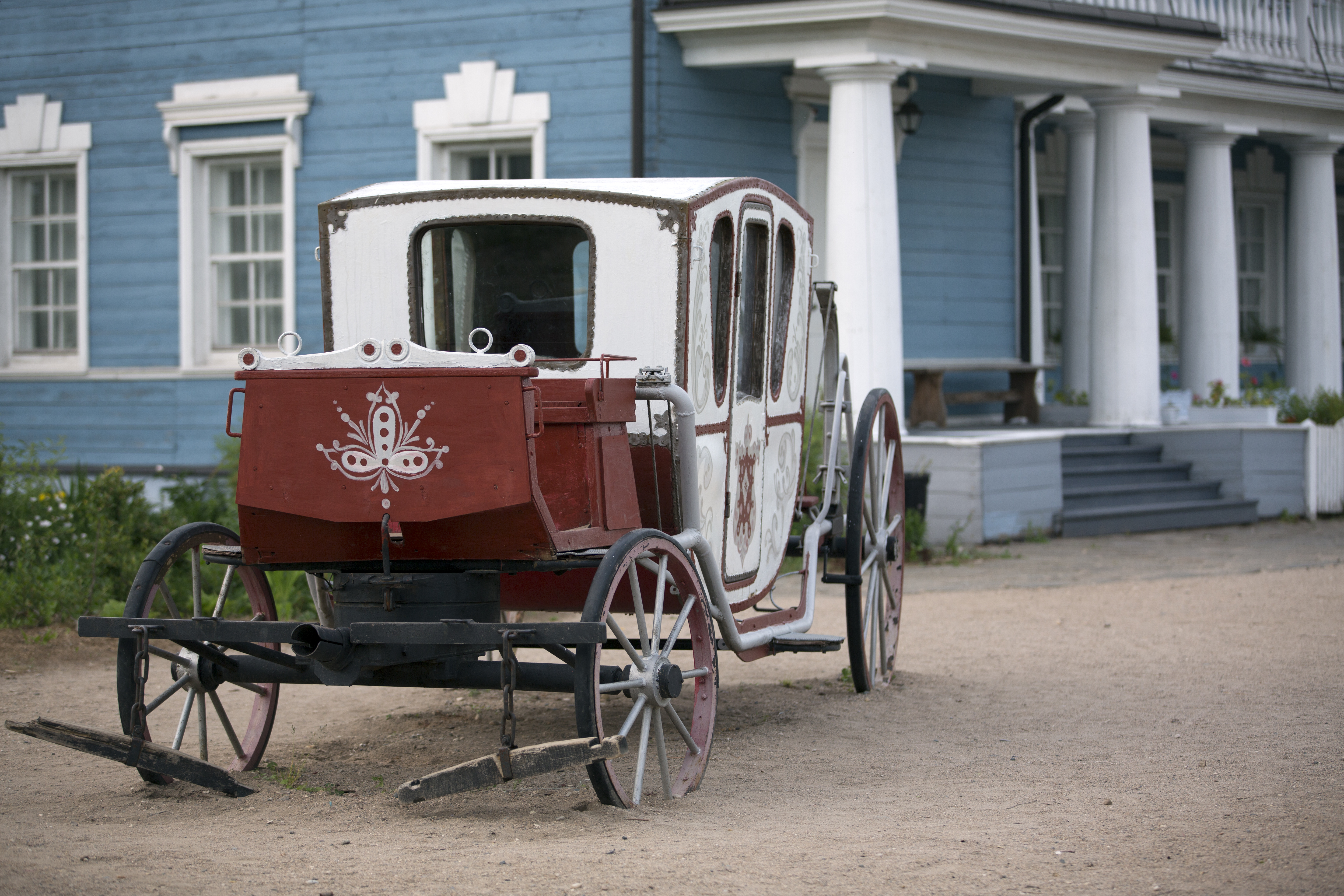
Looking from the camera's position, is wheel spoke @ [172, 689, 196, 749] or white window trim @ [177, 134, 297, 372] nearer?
wheel spoke @ [172, 689, 196, 749]

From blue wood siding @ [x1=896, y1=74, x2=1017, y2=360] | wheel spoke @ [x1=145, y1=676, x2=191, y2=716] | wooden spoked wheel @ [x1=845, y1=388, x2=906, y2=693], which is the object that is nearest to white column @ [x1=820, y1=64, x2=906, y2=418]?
blue wood siding @ [x1=896, y1=74, x2=1017, y2=360]

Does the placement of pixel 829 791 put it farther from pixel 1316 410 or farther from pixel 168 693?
pixel 1316 410

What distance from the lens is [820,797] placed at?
4.73 metres

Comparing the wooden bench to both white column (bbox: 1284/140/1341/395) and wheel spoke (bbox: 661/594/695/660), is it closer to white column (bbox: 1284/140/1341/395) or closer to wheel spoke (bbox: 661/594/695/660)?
white column (bbox: 1284/140/1341/395)

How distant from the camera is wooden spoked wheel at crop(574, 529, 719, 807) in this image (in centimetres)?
412

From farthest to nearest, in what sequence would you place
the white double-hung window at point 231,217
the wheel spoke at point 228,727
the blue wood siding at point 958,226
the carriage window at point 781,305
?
1. the blue wood siding at point 958,226
2. the white double-hung window at point 231,217
3. the carriage window at point 781,305
4. the wheel spoke at point 228,727

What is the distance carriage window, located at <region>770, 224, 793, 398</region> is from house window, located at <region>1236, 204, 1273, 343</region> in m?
15.1

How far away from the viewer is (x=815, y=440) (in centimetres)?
1130

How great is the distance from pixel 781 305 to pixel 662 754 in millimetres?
2214

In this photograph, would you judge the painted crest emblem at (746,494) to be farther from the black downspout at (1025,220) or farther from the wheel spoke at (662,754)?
the black downspout at (1025,220)

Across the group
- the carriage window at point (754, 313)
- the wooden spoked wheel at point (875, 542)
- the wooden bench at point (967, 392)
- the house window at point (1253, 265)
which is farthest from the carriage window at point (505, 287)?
the house window at point (1253, 265)

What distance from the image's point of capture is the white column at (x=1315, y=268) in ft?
53.5

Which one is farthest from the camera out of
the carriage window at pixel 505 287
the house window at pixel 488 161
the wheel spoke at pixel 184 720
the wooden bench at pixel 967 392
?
the wooden bench at pixel 967 392

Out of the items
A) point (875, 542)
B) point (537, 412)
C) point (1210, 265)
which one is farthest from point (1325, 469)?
point (537, 412)
